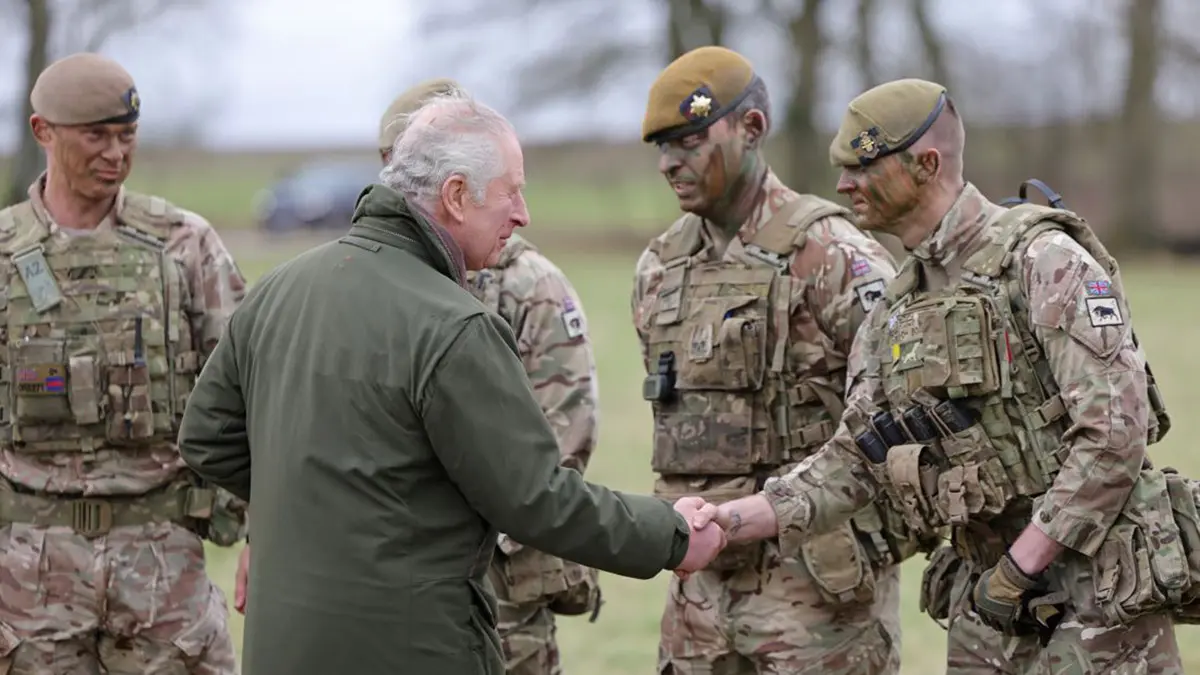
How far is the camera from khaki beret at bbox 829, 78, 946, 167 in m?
4.74

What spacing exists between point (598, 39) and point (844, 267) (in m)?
34.5

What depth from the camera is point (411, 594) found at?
12.7 feet

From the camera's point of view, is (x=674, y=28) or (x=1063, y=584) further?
(x=674, y=28)

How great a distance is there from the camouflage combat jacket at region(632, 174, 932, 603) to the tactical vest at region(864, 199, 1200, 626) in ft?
2.02

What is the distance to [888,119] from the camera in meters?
4.75

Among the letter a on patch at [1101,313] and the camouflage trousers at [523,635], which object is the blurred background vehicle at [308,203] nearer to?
the camouflage trousers at [523,635]

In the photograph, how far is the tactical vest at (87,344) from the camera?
563cm

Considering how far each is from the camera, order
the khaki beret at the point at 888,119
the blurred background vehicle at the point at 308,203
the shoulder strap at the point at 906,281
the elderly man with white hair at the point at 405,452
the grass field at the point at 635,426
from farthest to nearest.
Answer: the blurred background vehicle at the point at 308,203
the grass field at the point at 635,426
the shoulder strap at the point at 906,281
the khaki beret at the point at 888,119
the elderly man with white hair at the point at 405,452

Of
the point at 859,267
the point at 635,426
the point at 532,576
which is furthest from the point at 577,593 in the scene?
the point at 635,426

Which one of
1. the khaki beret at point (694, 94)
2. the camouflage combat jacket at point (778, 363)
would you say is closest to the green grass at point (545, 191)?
the khaki beret at point (694, 94)

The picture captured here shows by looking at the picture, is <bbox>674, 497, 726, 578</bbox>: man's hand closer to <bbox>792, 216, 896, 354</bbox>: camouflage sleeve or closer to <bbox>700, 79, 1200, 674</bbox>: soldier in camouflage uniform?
<bbox>700, 79, 1200, 674</bbox>: soldier in camouflage uniform

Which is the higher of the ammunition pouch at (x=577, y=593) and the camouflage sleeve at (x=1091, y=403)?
the camouflage sleeve at (x=1091, y=403)

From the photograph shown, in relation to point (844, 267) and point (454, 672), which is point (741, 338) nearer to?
point (844, 267)

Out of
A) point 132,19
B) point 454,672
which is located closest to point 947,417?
point 454,672
